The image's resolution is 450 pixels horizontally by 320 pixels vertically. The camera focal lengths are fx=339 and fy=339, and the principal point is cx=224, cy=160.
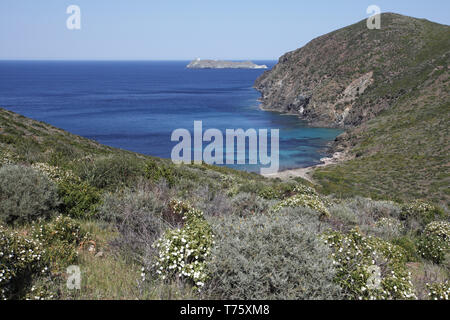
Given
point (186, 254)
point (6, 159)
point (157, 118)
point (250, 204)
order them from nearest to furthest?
point (186, 254) → point (250, 204) → point (6, 159) → point (157, 118)

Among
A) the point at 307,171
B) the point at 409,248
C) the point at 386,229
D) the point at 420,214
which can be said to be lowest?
the point at 307,171

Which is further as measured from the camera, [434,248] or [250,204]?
[250,204]

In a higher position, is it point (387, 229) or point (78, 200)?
point (78, 200)

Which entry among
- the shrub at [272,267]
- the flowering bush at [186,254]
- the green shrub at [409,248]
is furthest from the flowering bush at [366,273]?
the green shrub at [409,248]

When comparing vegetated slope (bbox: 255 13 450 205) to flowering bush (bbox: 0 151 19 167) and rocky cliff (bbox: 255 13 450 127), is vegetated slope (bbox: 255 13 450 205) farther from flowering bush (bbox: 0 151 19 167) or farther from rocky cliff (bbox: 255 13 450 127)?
flowering bush (bbox: 0 151 19 167)

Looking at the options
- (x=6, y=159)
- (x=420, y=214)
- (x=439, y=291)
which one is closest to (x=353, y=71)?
(x=420, y=214)

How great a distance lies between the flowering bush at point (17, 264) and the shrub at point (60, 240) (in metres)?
0.19

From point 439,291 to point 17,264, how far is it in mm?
4929

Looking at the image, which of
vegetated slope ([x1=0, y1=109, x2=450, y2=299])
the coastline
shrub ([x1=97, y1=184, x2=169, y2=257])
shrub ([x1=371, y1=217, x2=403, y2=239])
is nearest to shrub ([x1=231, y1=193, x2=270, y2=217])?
shrub ([x1=97, y1=184, x2=169, y2=257])

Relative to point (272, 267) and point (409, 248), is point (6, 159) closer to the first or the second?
point (272, 267)

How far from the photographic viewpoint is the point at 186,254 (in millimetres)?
4059

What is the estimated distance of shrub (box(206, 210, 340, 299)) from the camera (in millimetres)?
3648

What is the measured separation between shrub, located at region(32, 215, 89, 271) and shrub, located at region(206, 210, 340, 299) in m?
1.96

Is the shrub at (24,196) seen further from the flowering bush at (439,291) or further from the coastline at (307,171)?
the coastline at (307,171)
